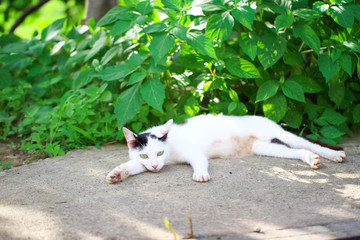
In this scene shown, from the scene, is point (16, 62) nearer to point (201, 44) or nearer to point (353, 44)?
point (201, 44)

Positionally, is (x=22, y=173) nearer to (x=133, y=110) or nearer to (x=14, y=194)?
(x=14, y=194)

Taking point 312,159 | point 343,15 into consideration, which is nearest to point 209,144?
point 312,159

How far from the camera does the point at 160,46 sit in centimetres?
302

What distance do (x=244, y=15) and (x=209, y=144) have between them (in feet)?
3.84

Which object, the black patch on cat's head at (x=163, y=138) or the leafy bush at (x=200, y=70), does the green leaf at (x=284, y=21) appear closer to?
the leafy bush at (x=200, y=70)

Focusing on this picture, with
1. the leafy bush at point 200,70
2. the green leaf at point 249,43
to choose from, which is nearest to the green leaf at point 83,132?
the leafy bush at point 200,70

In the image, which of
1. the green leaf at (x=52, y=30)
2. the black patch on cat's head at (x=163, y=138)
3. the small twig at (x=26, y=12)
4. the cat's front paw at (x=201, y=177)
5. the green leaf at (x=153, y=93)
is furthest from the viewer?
the small twig at (x=26, y=12)

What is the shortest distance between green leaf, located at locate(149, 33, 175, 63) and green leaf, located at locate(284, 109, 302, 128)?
1523mm

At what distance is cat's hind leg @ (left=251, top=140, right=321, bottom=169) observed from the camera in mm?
2900

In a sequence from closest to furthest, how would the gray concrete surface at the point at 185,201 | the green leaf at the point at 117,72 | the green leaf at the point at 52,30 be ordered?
the gray concrete surface at the point at 185,201, the green leaf at the point at 117,72, the green leaf at the point at 52,30

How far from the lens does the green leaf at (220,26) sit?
120 inches

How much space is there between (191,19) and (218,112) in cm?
97

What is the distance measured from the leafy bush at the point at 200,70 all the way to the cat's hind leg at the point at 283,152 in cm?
38

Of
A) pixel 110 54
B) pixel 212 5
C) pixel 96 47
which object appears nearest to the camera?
pixel 212 5
